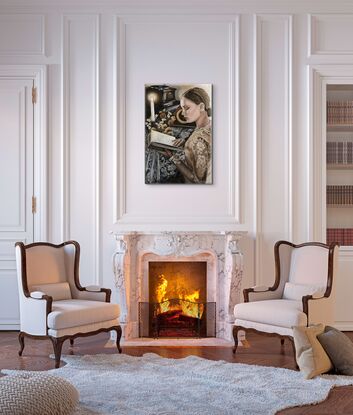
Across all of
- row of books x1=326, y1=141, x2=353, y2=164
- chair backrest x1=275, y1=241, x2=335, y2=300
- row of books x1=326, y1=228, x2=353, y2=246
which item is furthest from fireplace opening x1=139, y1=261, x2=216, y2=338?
row of books x1=326, y1=141, x2=353, y2=164

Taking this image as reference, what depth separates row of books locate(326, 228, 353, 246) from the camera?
20.4ft

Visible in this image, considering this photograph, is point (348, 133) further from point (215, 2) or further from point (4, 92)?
point (4, 92)

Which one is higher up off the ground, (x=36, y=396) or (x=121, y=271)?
(x=121, y=271)

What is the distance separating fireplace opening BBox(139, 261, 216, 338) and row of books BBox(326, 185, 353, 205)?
1.53 metres

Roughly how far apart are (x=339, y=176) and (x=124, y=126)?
2.34 m

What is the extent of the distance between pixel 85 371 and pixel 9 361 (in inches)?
30.6

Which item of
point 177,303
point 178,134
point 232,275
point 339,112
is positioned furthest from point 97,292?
point 339,112

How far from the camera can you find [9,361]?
15.8 feet

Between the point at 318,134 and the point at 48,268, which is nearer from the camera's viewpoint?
the point at 48,268

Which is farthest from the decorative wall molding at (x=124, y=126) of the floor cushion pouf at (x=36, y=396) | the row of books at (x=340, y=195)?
the floor cushion pouf at (x=36, y=396)

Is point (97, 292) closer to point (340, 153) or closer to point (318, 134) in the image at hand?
point (318, 134)

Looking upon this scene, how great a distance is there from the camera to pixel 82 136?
620 centimetres

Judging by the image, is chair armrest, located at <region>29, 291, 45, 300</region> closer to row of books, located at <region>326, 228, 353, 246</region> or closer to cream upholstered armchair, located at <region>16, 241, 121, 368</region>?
cream upholstered armchair, located at <region>16, 241, 121, 368</region>

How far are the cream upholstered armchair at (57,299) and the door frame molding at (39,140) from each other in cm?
64
